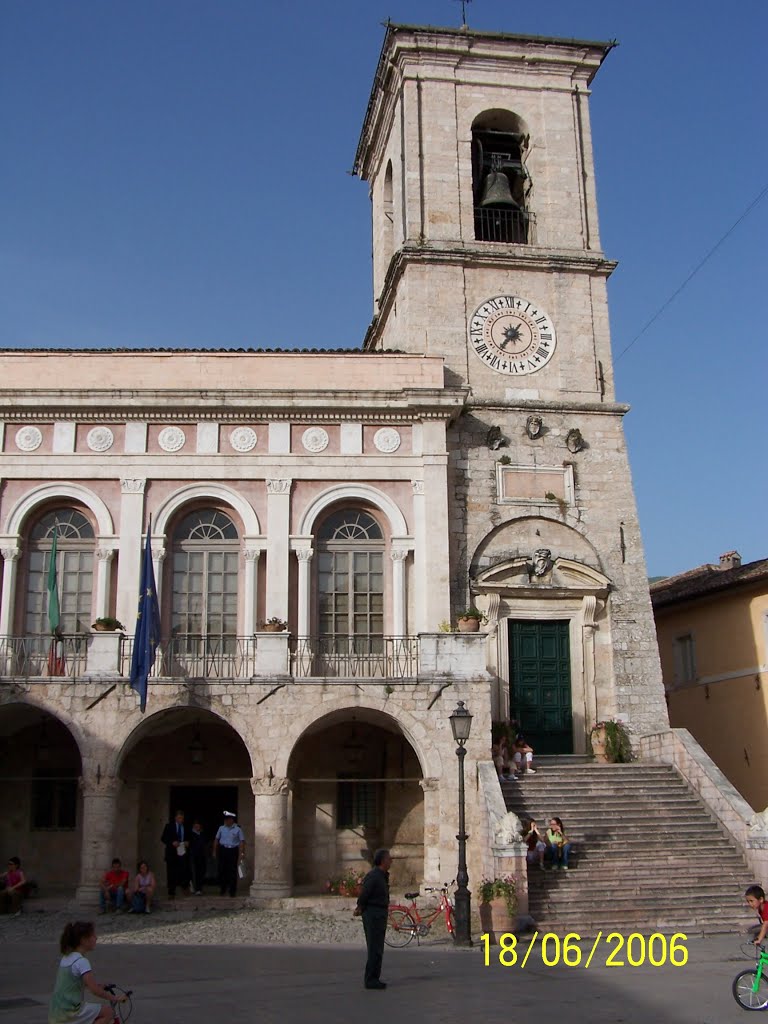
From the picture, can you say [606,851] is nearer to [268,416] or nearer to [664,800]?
[664,800]

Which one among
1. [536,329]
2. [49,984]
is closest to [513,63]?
[536,329]

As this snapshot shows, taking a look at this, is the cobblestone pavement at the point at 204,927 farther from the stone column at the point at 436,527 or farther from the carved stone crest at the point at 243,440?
the carved stone crest at the point at 243,440

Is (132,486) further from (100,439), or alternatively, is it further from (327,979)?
(327,979)

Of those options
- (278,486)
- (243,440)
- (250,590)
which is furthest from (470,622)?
(243,440)

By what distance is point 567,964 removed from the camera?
557 inches

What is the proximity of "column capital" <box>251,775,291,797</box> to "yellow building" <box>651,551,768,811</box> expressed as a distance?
1115 centimetres

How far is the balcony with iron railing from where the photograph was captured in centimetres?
1970

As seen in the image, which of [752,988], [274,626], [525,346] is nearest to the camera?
[752,988]

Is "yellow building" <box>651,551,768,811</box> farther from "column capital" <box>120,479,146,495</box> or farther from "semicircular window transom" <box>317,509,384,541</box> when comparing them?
"column capital" <box>120,479,146,495</box>

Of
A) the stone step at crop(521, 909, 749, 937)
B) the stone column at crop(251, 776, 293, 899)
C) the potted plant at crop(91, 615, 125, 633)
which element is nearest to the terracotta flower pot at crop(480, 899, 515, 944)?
the stone step at crop(521, 909, 749, 937)

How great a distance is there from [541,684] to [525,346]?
7157mm

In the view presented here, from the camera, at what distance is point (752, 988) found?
11086 mm

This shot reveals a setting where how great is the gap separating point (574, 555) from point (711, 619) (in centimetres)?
597

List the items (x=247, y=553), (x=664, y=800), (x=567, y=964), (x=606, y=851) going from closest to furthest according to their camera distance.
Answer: (x=567, y=964)
(x=606, y=851)
(x=664, y=800)
(x=247, y=553)
